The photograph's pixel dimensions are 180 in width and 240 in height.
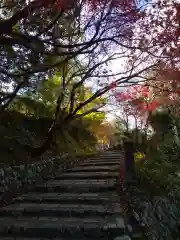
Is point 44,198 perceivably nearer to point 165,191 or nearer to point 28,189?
point 28,189

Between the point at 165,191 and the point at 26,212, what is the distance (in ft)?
10.9

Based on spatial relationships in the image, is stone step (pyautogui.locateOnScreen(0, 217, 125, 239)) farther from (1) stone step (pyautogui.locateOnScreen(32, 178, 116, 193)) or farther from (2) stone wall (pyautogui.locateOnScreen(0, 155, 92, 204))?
(1) stone step (pyautogui.locateOnScreen(32, 178, 116, 193))

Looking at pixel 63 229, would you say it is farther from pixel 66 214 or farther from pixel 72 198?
pixel 72 198

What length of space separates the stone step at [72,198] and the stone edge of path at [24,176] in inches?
10.2

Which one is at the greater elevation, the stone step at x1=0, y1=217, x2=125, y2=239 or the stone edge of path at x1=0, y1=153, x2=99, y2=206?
the stone edge of path at x1=0, y1=153, x2=99, y2=206

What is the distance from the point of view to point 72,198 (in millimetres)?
5941

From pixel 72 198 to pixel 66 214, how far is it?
851 millimetres

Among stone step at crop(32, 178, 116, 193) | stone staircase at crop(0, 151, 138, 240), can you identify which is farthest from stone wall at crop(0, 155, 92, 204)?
stone step at crop(32, 178, 116, 193)

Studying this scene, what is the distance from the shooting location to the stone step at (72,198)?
5766 mm

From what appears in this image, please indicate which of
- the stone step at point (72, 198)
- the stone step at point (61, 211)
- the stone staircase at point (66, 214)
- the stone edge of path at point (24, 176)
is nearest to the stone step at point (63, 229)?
the stone staircase at point (66, 214)

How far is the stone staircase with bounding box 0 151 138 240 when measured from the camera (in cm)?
433

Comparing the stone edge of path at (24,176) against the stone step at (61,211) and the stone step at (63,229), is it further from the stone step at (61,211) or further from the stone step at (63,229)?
the stone step at (63,229)

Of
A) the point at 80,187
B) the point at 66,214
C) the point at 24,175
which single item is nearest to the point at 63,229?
the point at 66,214

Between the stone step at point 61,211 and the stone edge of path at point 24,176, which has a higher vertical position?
the stone edge of path at point 24,176
